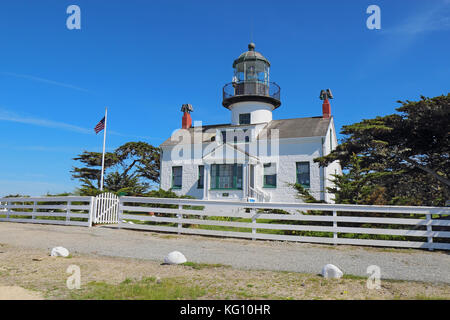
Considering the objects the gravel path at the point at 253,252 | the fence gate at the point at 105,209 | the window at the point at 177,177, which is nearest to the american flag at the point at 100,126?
the window at the point at 177,177

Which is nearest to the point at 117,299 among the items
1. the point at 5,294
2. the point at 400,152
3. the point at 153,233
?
the point at 5,294

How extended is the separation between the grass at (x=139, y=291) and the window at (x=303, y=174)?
15.8m

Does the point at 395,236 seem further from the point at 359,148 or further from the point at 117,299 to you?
the point at 117,299

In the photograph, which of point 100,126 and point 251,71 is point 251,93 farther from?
point 100,126

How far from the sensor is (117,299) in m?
3.87

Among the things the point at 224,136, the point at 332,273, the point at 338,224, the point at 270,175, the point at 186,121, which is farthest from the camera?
the point at 186,121

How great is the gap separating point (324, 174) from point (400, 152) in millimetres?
7366

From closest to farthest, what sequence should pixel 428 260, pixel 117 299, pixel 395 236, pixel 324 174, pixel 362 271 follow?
pixel 117 299 < pixel 362 271 < pixel 428 260 < pixel 395 236 < pixel 324 174

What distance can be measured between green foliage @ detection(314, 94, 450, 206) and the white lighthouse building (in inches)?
249

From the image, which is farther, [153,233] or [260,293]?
[153,233]

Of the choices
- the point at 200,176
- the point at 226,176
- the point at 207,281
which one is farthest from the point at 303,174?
the point at 207,281

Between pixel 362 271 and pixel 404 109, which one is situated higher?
pixel 404 109

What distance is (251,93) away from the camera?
23578 millimetres

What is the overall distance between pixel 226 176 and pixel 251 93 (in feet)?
22.0
